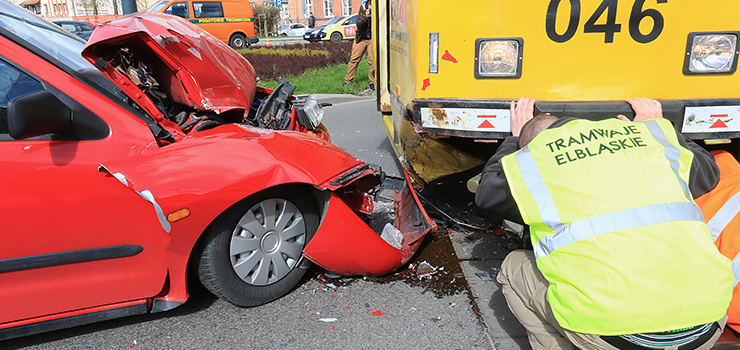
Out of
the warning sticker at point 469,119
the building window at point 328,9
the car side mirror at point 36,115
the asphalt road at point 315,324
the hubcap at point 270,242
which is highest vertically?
the building window at point 328,9

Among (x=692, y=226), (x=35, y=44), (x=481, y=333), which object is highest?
(x=35, y=44)

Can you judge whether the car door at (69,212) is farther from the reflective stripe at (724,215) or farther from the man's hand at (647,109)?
the man's hand at (647,109)

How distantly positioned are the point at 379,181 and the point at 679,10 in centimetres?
188

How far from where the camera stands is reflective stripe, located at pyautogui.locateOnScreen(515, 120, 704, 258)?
1570 mm

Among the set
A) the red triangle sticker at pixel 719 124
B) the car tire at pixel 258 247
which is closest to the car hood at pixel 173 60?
the car tire at pixel 258 247

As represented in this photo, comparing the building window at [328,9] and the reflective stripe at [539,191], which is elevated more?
the building window at [328,9]

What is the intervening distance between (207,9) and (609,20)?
21224 millimetres

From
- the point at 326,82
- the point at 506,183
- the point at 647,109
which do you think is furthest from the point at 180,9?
the point at 506,183

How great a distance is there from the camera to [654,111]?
8.93 ft

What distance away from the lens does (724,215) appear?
1910mm

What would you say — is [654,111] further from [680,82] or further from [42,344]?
[42,344]

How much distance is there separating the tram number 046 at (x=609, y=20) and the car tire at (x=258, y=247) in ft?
5.50

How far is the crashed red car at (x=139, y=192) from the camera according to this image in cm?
215

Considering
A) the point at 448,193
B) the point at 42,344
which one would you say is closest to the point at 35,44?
the point at 42,344
